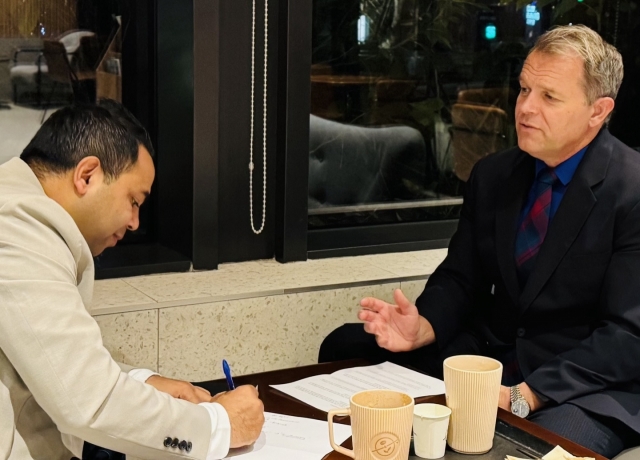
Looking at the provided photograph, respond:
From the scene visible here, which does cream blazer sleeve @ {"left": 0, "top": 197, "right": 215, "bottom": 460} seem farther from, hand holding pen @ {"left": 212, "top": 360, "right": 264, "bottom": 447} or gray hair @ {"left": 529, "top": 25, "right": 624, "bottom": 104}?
gray hair @ {"left": 529, "top": 25, "right": 624, "bottom": 104}

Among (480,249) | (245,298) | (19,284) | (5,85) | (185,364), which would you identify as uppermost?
(5,85)

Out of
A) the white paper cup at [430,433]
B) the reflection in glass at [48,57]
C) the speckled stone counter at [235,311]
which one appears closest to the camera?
the white paper cup at [430,433]

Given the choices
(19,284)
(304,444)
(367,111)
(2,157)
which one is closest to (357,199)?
(367,111)

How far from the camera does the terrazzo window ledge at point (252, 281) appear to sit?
2303 millimetres

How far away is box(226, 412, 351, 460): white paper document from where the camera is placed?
139cm

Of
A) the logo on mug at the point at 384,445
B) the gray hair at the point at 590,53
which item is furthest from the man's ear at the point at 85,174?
the gray hair at the point at 590,53

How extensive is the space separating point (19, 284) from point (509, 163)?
134cm

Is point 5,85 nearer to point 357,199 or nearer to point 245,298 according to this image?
point 245,298

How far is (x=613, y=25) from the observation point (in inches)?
127

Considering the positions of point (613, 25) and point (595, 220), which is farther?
point (613, 25)

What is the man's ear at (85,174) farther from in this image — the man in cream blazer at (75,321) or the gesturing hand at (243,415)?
Result: the gesturing hand at (243,415)

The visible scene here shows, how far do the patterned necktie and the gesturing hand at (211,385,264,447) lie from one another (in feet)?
2.86

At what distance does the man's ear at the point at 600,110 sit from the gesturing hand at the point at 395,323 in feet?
1.93

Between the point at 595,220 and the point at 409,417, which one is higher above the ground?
the point at 595,220
